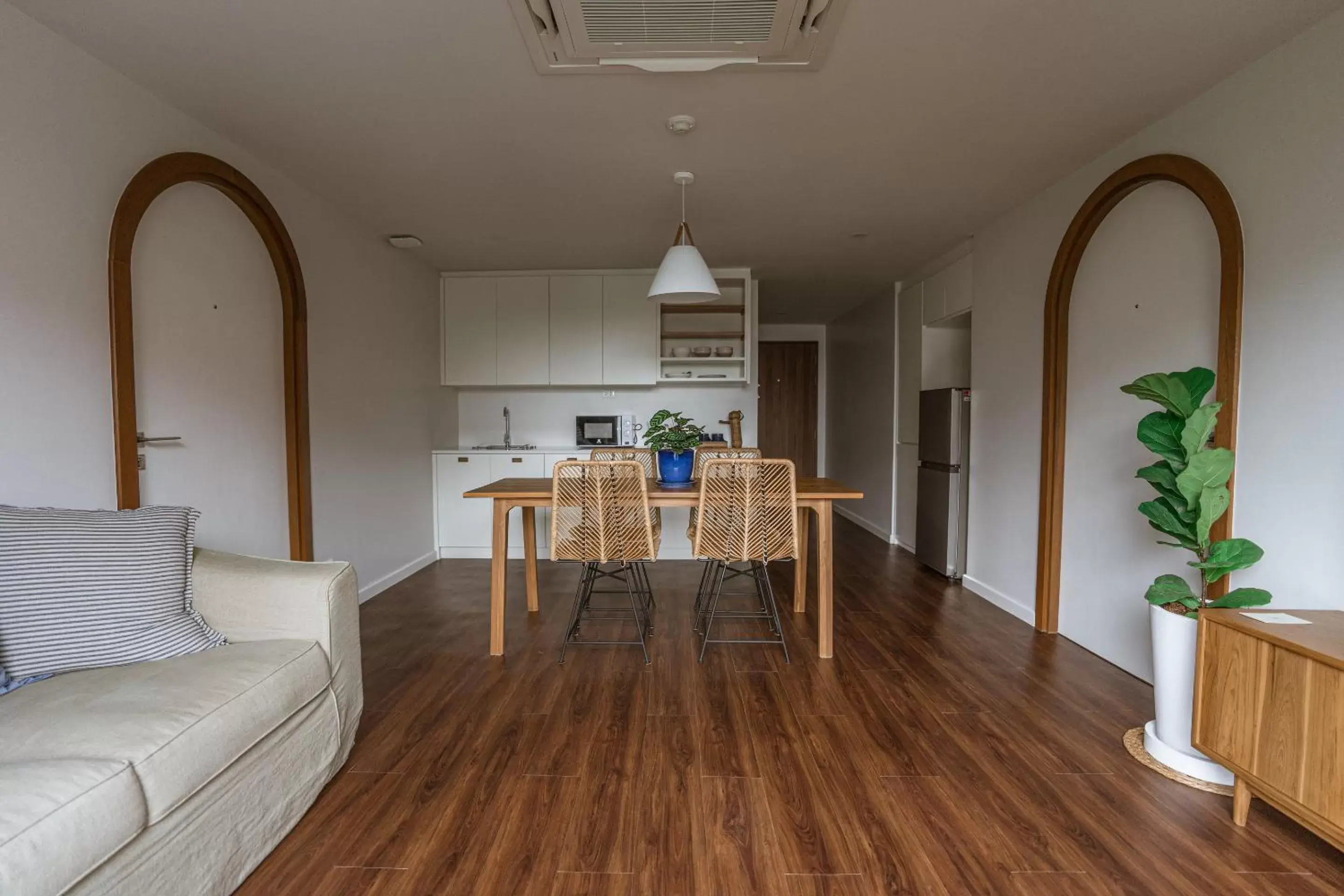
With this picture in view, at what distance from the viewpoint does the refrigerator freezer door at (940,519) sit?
4.11 m

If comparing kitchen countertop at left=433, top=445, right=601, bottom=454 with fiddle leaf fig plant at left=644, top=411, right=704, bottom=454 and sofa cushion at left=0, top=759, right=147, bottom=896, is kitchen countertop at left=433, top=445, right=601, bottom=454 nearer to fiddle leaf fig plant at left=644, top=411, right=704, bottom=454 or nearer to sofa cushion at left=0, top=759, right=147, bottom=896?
fiddle leaf fig plant at left=644, top=411, right=704, bottom=454

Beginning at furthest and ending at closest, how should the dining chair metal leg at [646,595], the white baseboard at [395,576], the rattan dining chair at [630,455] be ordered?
the white baseboard at [395,576] < the rattan dining chair at [630,455] < the dining chair metal leg at [646,595]

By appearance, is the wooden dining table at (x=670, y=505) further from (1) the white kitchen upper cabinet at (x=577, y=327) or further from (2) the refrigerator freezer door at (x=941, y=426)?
(1) the white kitchen upper cabinet at (x=577, y=327)

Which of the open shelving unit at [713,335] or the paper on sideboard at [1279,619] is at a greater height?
the open shelving unit at [713,335]

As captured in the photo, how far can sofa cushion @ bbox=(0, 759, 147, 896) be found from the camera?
916 mm

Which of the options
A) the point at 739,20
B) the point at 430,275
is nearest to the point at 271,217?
the point at 430,275

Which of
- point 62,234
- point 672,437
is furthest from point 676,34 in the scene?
point 62,234

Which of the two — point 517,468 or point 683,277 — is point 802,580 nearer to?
point 683,277

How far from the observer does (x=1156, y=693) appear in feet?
6.35

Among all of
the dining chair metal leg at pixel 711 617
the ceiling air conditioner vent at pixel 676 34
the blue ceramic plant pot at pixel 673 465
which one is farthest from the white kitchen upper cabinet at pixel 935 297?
the ceiling air conditioner vent at pixel 676 34

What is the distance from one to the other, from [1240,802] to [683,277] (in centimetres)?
256

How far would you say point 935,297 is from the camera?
4.50 m

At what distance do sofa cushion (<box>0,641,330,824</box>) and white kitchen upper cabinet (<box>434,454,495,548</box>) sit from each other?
3.12 meters

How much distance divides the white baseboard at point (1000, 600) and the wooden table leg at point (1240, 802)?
61.8 inches
